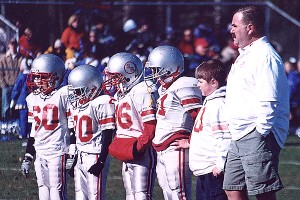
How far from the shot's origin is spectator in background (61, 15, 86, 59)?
15.4 metres

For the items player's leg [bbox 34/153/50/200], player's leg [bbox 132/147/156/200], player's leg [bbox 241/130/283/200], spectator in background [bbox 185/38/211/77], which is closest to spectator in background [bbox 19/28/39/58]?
spectator in background [bbox 185/38/211/77]

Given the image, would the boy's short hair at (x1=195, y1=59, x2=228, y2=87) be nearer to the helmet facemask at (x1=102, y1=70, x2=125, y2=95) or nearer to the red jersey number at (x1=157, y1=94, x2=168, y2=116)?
the red jersey number at (x1=157, y1=94, x2=168, y2=116)

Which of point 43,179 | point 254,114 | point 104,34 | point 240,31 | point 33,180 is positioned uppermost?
point 104,34

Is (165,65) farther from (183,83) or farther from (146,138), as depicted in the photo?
(146,138)

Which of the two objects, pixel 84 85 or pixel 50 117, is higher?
pixel 84 85

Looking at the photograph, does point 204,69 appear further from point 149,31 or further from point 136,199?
point 149,31

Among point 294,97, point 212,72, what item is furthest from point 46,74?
point 294,97

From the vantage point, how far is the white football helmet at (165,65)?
24.4ft

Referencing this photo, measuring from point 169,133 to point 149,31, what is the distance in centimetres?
1025

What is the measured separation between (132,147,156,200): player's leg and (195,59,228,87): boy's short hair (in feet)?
3.27

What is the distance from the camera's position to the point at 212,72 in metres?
6.69

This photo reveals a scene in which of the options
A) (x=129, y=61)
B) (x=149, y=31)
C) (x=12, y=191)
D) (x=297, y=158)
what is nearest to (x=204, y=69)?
(x=129, y=61)

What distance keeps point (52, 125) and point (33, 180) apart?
7.79ft

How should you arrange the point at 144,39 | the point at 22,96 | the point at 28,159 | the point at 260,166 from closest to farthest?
the point at 260,166
the point at 28,159
the point at 22,96
the point at 144,39
